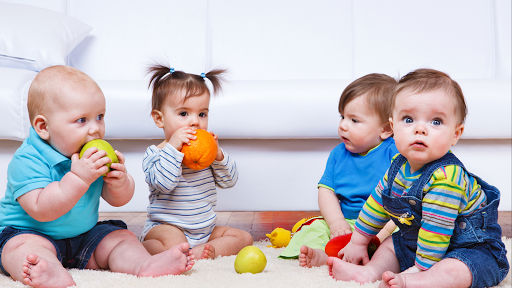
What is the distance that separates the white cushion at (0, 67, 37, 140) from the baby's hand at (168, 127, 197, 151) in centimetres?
50

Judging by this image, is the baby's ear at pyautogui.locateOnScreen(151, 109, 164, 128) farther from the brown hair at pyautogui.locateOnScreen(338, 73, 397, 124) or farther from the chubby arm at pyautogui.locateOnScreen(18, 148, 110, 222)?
the brown hair at pyautogui.locateOnScreen(338, 73, 397, 124)

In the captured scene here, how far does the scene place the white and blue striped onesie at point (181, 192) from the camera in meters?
1.19

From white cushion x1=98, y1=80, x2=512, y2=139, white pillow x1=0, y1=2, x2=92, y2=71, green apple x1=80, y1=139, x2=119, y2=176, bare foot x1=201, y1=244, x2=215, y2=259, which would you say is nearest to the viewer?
green apple x1=80, y1=139, x2=119, y2=176

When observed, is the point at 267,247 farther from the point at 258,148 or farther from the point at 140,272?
the point at 140,272

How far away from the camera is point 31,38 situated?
5.29 feet

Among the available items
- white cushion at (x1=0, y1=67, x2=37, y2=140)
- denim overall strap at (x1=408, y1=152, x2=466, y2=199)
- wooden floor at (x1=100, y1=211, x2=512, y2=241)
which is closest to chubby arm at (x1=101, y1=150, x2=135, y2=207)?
white cushion at (x1=0, y1=67, x2=37, y2=140)

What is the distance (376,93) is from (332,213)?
15.0 inches

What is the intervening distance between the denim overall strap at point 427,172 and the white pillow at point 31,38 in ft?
4.56

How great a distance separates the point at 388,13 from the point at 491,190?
147 centimetres

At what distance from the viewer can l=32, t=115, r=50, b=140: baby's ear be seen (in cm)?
100

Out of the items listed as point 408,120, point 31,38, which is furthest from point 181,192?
point 31,38

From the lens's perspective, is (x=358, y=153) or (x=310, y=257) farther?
(x=358, y=153)

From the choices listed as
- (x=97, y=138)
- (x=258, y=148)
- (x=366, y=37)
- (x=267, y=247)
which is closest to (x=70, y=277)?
(x=97, y=138)

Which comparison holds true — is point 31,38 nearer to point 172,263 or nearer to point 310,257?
point 172,263
